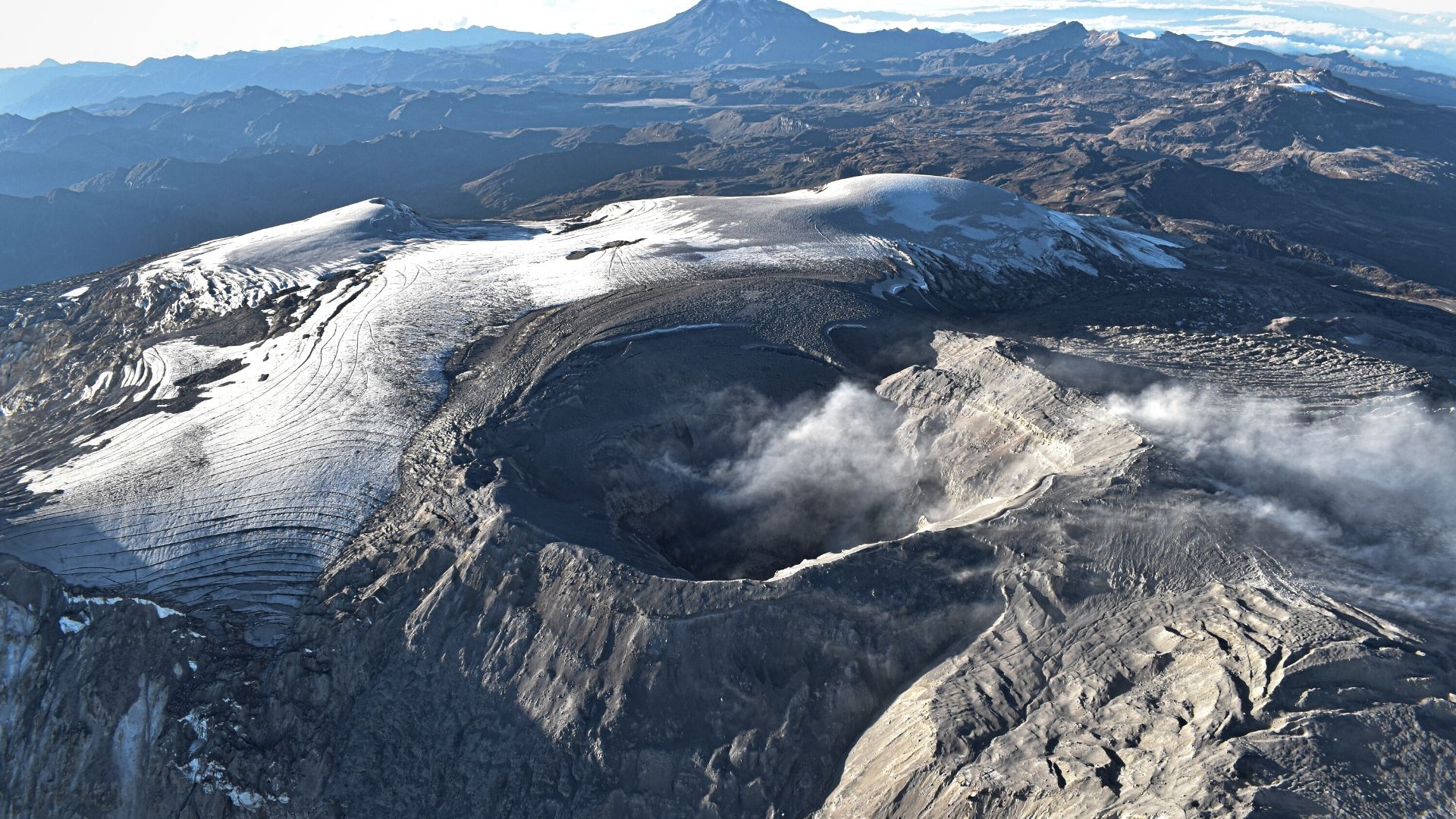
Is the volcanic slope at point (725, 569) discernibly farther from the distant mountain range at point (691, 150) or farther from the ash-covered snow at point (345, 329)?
the distant mountain range at point (691, 150)

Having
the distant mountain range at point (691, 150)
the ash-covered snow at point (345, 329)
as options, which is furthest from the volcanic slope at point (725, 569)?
the distant mountain range at point (691, 150)

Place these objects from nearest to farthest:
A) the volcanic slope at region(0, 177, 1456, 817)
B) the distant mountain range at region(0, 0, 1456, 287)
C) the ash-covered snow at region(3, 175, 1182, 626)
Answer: the volcanic slope at region(0, 177, 1456, 817) → the ash-covered snow at region(3, 175, 1182, 626) → the distant mountain range at region(0, 0, 1456, 287)

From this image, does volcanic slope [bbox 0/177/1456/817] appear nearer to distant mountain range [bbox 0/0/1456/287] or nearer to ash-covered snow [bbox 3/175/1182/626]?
ash-covered snow [bbox 3/175/1182/626]

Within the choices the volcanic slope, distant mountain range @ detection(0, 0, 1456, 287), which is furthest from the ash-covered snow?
distant mountain range @ detection(0, 0, 1456, 287)

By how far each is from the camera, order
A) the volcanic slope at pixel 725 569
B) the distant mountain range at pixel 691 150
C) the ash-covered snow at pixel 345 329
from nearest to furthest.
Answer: the volcanic slope at pixel 725 569, the ash-covered snow at pixel 345 329, the distant mountain range at pixel 691 150

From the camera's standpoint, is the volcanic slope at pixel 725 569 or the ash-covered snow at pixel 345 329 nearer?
the volcanic slope at pixel 725 569

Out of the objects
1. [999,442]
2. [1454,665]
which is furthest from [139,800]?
[1454,665]

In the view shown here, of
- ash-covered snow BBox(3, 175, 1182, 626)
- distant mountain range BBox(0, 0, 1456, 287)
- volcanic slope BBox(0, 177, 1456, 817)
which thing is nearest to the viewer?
volcanic slope BBox(0, 177, 1456, 817)

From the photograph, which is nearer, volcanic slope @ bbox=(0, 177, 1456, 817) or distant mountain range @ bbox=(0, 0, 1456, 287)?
volcanic slope @ bbox=(0, 177, 1456, 817)

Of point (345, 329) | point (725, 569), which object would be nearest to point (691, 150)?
point (345, 329)

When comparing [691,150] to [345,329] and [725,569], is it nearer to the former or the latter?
[345,329]
